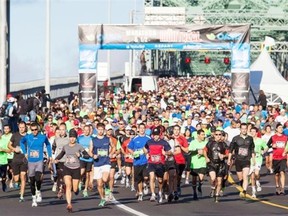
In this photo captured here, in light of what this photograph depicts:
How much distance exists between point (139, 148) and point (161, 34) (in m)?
27.3

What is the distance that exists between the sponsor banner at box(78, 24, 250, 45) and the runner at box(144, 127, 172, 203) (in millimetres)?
26163

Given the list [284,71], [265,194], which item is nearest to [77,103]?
[265,194]

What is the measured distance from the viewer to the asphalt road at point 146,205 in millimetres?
20047

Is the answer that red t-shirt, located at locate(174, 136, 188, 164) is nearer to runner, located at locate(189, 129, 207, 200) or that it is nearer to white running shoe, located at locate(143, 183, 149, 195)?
runner, located at locate(189, 129, 207, 200)

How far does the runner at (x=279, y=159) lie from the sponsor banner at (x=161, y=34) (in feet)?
74.3

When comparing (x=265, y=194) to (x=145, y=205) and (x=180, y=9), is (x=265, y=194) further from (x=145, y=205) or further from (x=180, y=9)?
(x=180, y=9)

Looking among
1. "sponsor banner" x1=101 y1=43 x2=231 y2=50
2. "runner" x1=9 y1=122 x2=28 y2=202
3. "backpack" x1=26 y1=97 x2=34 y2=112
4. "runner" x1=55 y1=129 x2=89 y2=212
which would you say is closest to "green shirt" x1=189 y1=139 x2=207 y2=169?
"runner" x1=9 y1=122 x2=28 y2=202

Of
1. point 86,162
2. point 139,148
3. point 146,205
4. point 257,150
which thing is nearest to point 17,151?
point 86,162

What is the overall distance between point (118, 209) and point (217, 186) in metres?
2.82

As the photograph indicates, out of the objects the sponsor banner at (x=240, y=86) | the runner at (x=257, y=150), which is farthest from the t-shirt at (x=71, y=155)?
the sponsor banner at (x=240, y=86)

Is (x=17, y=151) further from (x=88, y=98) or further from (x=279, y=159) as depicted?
(x=88, y=98)

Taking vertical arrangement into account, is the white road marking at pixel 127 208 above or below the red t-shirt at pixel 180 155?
below

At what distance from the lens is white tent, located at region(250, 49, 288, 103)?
183ft

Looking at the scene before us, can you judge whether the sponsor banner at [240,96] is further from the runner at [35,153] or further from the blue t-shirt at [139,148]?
the runner at [35,153]
